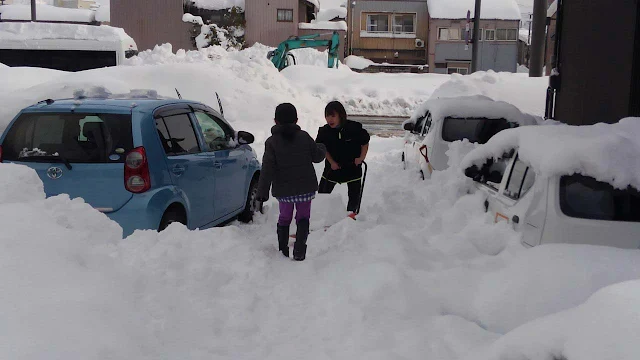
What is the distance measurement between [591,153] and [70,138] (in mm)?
4555

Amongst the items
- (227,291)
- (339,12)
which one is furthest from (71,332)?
(339,12)

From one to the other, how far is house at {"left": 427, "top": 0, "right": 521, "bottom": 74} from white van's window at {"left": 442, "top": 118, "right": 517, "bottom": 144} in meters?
38.8

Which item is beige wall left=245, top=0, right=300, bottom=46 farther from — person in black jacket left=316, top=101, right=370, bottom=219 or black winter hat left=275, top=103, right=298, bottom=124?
black winter hat left=275, top=103, right=298, bottom=124

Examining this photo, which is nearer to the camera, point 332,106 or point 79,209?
point 79,209

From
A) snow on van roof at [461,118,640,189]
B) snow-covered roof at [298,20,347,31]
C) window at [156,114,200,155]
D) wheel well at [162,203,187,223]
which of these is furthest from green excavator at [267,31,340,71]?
snow on van roof at [461,118,640,189]

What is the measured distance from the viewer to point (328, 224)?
7.64 meters

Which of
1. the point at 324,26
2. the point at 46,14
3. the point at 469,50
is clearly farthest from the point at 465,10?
the point at 46,14

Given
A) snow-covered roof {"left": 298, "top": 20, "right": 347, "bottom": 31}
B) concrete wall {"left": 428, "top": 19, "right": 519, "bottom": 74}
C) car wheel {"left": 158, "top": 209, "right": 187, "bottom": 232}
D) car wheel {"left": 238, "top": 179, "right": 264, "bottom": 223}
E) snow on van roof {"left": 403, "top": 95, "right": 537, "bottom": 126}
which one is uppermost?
snow-covered roof {"left": 298, "top": 20, "right": 347, "bottom": 31}

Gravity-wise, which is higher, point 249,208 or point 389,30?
point 389,30

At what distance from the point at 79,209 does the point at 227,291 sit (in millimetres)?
1296

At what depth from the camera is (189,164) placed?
652 centimetres

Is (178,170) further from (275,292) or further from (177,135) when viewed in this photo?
(275,292)

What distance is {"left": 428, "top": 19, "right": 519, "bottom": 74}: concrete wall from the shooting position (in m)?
47.3

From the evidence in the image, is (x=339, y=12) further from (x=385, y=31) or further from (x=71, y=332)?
(x=71, y=332)
